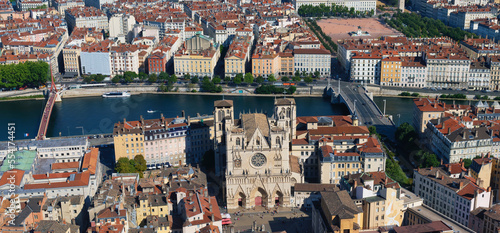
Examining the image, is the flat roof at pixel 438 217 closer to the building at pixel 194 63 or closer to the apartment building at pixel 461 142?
the apartment building at pixel 461 142

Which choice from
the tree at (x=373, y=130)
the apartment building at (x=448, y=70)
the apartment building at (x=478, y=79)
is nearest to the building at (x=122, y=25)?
the apartment building at (x=448, y=70)

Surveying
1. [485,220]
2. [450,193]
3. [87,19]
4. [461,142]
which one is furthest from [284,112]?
[87,19]

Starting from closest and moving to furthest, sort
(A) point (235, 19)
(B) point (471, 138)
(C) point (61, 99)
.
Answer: (B) point (471, 138), (C) point (61, 99), (A) point (235, 19)

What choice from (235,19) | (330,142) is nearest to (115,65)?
(235,19)

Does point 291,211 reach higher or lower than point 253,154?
lower

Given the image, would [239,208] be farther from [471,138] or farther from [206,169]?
[471,138]

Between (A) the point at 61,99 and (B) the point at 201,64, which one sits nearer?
(A) the point at 61,99
